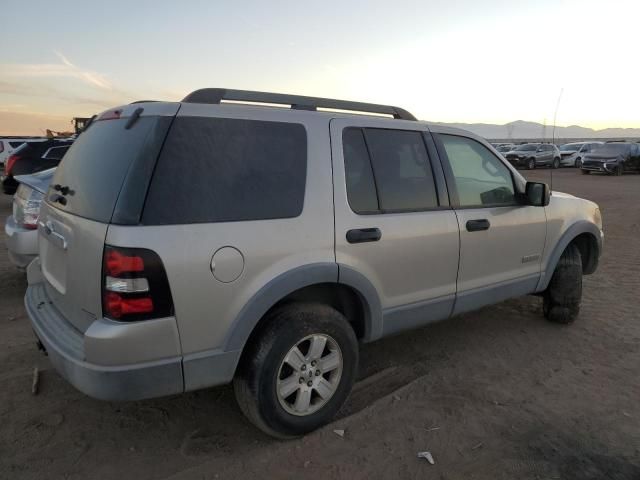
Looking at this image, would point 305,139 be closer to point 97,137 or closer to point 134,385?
point 97,137

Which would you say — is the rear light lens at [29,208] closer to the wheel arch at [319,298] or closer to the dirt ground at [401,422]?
the dirt ground at [401,422]

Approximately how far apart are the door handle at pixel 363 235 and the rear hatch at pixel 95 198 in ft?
3.92

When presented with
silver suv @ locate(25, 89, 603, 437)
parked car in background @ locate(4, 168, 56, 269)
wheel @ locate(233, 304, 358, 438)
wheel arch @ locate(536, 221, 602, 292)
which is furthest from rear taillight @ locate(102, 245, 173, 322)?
wheel arch @ locate(536, 221, 602, 292)

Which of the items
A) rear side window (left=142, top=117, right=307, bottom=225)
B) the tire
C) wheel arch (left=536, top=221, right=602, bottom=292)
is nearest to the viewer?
rear side window (left=142, top=117, right=307, bottom=225)

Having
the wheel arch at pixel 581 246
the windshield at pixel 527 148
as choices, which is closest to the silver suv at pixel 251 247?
the wheel arch at pixel 581 246

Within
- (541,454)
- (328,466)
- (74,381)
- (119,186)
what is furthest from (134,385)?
(541,454)

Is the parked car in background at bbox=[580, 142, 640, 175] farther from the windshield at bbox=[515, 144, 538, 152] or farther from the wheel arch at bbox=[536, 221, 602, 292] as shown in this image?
the wheel arch at bbox=[536, 221, 602, 292]

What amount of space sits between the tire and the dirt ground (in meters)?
0.31

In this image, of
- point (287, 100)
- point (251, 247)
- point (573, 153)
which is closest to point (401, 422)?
point (251, 247)

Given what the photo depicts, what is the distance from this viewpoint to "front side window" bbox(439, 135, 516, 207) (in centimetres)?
377

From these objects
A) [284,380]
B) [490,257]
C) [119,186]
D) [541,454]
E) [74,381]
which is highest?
[119,186]

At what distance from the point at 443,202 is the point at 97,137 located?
2.30 m

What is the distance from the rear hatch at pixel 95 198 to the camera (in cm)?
238

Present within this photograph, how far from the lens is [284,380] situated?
111 inches
